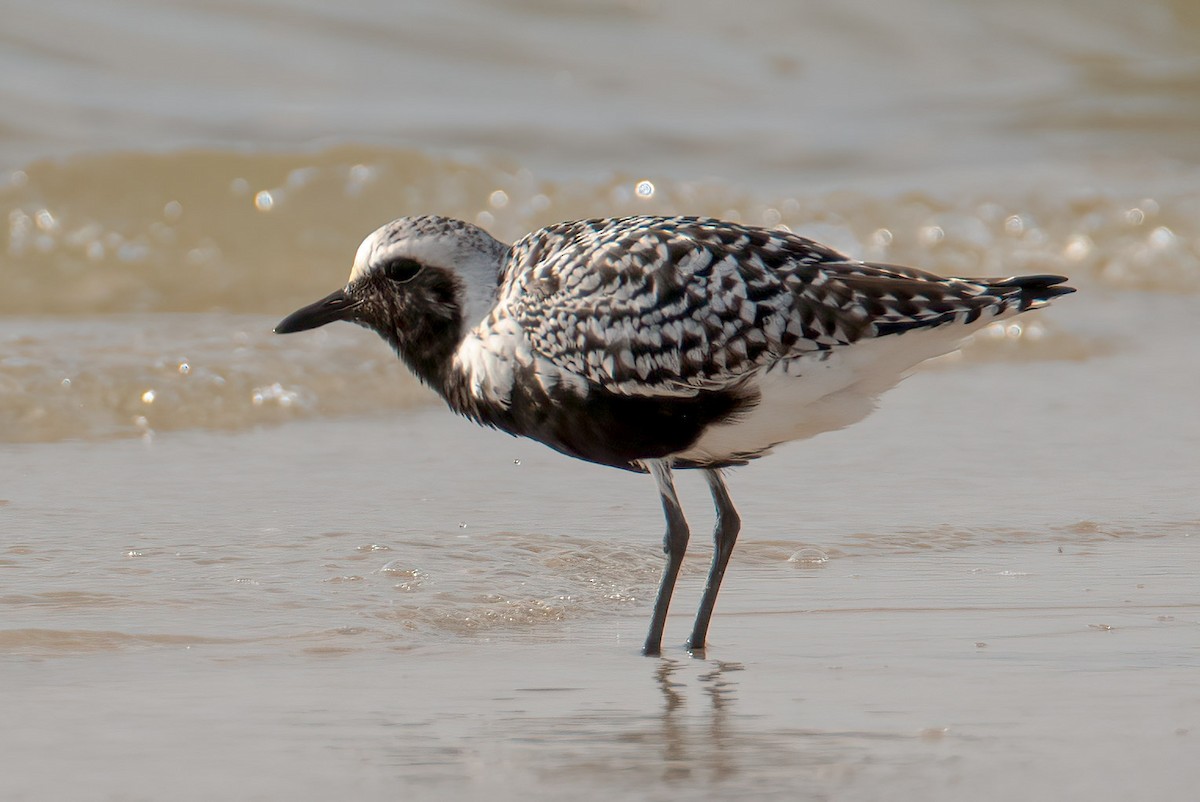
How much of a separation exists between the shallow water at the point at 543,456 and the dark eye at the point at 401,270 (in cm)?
101

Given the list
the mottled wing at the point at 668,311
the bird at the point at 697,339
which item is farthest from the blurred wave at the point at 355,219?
the mottled wing at the point at 668,311

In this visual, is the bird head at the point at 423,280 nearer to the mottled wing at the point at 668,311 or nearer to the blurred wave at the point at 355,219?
the mottled wing at the point at 668,311

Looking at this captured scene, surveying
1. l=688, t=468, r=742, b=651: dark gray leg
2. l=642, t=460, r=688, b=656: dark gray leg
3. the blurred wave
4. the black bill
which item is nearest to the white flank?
l=642, t=460, r=688, b=656: dark gray leg

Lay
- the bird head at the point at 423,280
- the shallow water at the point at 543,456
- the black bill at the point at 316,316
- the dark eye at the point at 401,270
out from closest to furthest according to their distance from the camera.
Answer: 1. the shallow water at the point at 543,456
2. the bird head at the point at 423,280
3. the dark eye at the point at 401,270
4. the black bill at the point at 316,316

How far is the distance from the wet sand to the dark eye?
101cm

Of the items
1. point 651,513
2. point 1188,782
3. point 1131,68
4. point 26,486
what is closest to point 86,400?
point 26,486

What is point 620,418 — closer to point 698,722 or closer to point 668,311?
point 668,311

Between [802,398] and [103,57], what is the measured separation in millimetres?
12046

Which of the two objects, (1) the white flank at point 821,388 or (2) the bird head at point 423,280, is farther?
(2) the bird head at point 423,280

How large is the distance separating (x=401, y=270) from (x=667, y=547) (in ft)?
4.06

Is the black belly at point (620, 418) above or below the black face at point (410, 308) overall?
below

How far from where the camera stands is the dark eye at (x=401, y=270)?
222 inches

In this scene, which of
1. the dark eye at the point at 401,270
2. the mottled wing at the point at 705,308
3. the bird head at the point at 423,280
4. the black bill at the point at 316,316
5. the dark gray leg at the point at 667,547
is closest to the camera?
the mottled wing at the point at 705,308

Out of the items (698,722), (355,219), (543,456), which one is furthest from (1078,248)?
(698,722)
